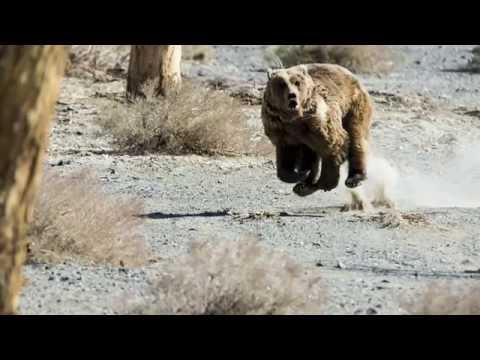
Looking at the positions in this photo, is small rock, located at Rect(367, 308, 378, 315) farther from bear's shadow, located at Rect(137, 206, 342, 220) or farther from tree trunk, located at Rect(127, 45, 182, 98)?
tree trunk, located at Rect(127, 45, 182, 98)

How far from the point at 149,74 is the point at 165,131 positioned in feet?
6.61

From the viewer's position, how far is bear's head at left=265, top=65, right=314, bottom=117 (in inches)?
475

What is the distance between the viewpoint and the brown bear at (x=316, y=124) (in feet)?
40.1

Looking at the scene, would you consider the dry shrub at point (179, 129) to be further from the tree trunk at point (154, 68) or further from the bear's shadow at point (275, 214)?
the bear's shadow at point (275, 214)

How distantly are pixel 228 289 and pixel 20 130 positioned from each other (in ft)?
7.16

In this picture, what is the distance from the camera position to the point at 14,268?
6.14 m

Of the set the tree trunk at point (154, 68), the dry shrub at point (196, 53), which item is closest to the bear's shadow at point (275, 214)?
the tree trunk at point (154, 68)

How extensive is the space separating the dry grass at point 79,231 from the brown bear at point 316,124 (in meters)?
2.37

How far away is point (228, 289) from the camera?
7527 millimetres

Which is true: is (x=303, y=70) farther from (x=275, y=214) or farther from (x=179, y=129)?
(x=179, y=129)

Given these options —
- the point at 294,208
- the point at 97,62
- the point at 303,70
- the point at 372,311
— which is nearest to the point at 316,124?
the point at 303,70

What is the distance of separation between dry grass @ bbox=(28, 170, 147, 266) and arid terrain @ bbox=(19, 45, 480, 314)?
3.9 inches
